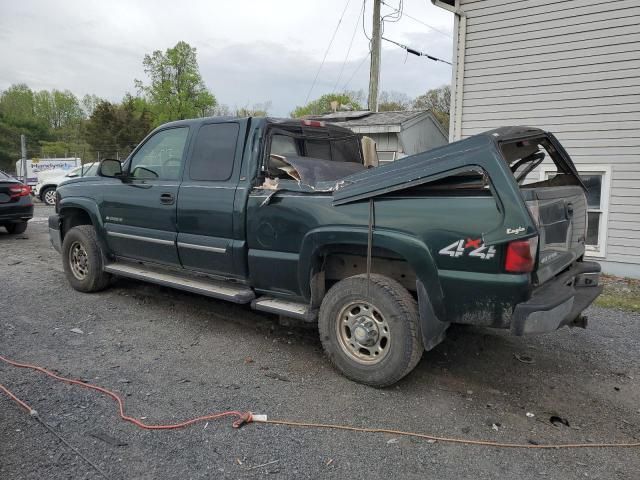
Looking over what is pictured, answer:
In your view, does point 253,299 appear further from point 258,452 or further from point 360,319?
point 258,452

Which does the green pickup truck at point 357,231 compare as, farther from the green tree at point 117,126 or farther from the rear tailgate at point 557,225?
the green tree at point 117,126

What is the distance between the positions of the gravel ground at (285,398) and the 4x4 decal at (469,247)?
1.09 metres

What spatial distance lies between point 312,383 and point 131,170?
329cm

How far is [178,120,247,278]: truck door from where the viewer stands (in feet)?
14.3

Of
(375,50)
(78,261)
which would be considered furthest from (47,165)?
(78,261)

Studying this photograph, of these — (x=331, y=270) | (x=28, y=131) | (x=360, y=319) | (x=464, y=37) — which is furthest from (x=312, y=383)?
(x=28, y=131)

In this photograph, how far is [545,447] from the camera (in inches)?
114

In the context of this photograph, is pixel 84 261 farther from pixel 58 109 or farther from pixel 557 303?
pixel 58 109

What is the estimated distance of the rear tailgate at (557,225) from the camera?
3.19 m

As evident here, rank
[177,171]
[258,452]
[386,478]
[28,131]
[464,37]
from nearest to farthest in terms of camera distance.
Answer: [386,478] < [258,452] < [177,171] < [464,37] < [28,131]

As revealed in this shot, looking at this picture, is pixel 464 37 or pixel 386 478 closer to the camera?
pixel 386 478

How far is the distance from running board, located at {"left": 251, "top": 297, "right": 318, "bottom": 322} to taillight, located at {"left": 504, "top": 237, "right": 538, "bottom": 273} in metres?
1.61

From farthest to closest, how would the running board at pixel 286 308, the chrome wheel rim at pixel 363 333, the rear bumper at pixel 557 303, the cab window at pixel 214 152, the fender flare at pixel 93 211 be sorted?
1. the fender flare at pixel 93 211
2. the cab window at pixel 214 152
3. the running board at pixel 286 308
4. the chrome wheel rim at pixel 363 333
5. the rear bumper at pixel 557 303

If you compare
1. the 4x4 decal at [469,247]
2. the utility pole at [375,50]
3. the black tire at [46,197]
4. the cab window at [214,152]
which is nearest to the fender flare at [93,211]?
the cab window at [214,152]
